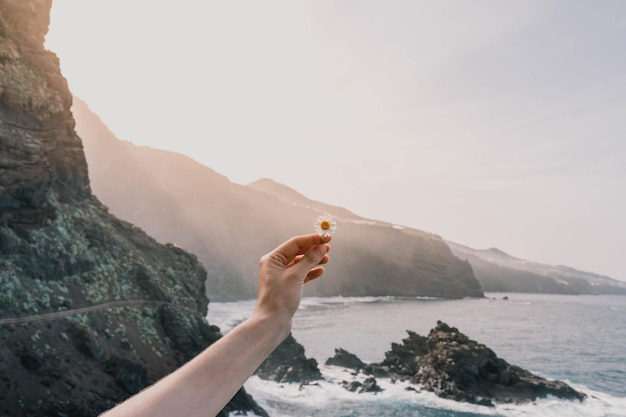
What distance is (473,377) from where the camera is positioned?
116 ft

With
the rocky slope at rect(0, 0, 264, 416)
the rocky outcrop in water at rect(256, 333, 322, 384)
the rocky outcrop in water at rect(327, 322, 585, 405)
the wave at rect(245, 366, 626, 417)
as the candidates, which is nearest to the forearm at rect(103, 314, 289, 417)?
the rocky slope at rect(0, 0, 264, 416)

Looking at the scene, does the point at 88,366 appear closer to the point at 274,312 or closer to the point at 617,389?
the point at 274,312

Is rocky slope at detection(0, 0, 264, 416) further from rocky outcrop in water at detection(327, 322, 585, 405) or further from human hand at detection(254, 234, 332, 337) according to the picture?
human hand at detection(254, 234, 332, 337)

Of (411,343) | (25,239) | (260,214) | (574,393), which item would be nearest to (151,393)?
(25,239)

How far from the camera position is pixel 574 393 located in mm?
36125

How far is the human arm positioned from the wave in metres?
30.5

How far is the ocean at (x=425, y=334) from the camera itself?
32.1 m

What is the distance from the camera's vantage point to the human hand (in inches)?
88.7

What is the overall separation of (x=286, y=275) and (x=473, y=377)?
3818 cm

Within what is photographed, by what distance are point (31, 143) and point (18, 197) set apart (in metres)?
3.01

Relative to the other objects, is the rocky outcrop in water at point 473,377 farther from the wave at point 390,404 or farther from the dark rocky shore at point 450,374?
the wave at point 390,404

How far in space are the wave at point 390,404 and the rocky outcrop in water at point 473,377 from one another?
836mm

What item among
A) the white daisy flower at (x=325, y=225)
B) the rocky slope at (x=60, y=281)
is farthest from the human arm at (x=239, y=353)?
the rocky slope at (x=60, y=281)

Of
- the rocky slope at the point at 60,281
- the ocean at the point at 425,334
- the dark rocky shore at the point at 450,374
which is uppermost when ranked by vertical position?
the rocky slope at the point at 60,281
